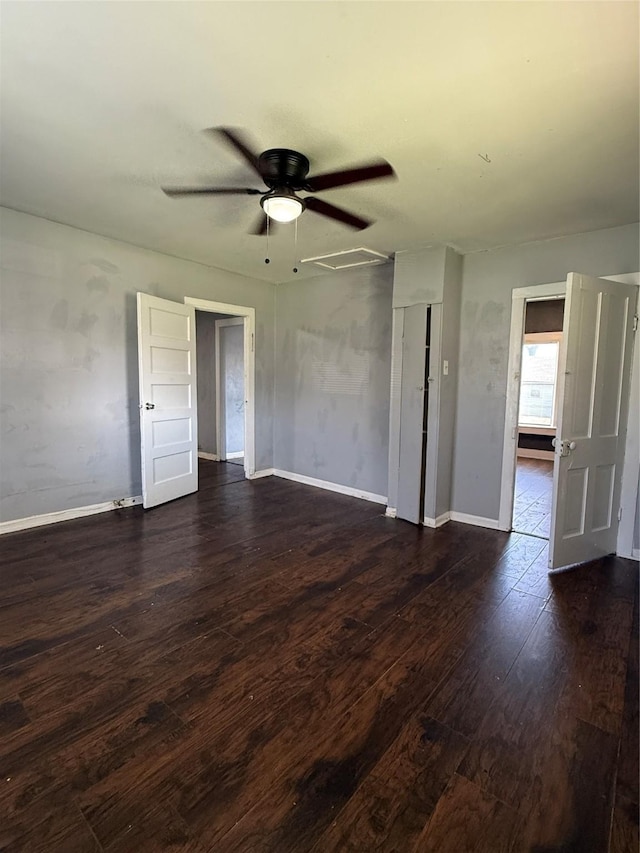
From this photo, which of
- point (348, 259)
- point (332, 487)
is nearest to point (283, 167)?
point (348, 259)

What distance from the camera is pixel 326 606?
8.09ft

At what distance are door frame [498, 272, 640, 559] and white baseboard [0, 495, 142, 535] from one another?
3.59m

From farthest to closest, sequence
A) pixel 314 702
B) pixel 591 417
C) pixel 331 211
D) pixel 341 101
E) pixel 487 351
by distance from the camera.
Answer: pixel 487 351 < pixel 591 417 < pixel 331 211 < pixel 341 101 < pixel 314 702

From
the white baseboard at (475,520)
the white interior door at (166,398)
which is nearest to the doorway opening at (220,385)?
the white interior door at (166,398)

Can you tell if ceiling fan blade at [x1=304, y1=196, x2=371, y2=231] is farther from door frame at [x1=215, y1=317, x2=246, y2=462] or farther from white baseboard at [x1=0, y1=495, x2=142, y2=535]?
door frame at [x1=215, y1=317, x2=246, y2=462]

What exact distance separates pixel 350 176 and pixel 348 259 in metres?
2.12

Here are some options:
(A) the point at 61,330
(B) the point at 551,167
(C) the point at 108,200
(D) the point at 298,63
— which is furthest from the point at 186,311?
(B) the point at 551,167

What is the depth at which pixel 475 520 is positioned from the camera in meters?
3.94

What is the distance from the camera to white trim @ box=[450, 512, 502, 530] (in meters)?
3.82

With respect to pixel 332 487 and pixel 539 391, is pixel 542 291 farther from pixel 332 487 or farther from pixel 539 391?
pixel 539 391

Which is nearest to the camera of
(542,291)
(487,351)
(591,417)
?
(591,417)

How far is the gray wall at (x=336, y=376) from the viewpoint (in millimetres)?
4523

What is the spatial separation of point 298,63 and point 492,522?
3597 mm

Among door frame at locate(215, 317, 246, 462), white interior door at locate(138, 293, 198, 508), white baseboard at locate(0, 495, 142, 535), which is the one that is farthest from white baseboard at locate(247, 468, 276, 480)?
white baseboard at locate(0, 495, 142, 535)
